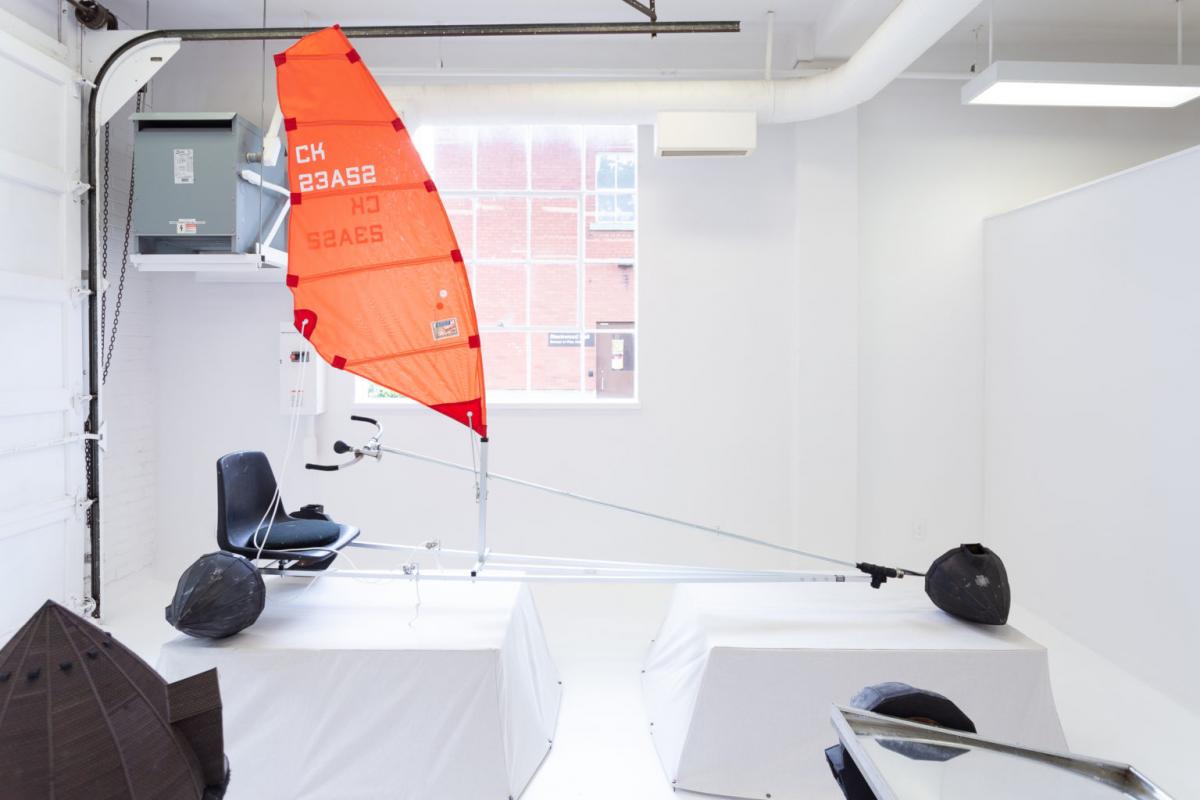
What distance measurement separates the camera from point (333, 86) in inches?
108

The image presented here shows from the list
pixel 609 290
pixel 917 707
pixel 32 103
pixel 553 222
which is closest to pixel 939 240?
pixel 609 290

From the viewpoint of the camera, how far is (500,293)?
589cm

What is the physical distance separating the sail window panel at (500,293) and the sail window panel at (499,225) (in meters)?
0.11

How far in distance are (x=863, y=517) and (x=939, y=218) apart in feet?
6.00

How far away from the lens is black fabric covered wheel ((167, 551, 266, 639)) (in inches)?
98.7

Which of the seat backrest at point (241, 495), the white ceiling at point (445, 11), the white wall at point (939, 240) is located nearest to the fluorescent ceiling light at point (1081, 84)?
the white wall at point (939, 240)

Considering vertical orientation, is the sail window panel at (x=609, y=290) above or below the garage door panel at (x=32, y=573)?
above

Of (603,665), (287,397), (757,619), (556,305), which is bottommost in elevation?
(603,665)

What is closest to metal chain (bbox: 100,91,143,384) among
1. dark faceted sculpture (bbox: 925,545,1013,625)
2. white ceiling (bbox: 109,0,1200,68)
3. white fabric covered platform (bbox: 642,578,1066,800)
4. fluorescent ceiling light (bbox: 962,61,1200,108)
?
white ceiling (bbox: 109,0,1200,68)

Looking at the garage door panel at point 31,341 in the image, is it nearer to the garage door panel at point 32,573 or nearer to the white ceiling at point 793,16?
the garage door panel at point 32,573

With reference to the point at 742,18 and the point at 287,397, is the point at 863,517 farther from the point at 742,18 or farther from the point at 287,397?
the point at 287,397

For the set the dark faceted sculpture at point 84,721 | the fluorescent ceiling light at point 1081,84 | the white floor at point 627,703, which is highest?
the fluorescent ceiling light at point 1081,84

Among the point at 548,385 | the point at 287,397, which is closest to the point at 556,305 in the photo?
the point at 548,385

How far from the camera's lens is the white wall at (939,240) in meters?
4.74
